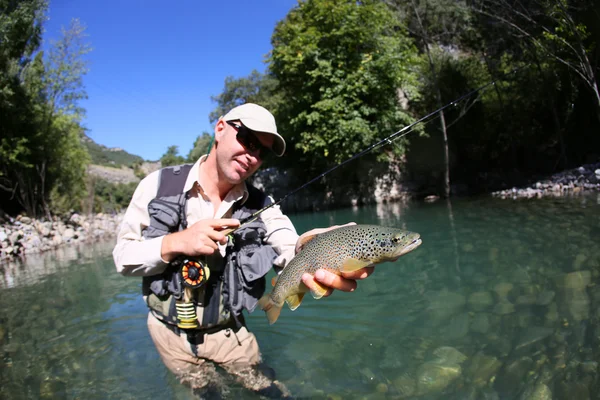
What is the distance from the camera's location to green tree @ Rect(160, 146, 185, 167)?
76.2 m

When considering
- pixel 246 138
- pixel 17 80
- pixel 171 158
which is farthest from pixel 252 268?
pixel 171 158

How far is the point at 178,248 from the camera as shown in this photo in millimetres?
2654

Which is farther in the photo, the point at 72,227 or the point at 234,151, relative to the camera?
the point at 72,227

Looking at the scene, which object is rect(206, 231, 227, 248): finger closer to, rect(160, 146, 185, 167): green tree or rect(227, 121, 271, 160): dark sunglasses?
rect(227, 121, 271, 160): dark sunglasses

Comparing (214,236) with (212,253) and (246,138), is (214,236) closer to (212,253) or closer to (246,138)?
(212,253)

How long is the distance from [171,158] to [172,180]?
7963 centimetres

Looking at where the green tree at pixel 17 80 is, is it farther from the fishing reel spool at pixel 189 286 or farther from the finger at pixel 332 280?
the finger at pixel 332 280

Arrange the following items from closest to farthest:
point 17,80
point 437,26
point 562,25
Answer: point 562,25
point 17,80
point 437,26

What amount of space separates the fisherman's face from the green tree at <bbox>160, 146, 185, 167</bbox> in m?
74.2

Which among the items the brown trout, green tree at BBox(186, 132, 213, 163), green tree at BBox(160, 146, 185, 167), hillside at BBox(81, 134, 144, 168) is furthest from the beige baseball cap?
hillside at BBox(81, 134, 144, 168)

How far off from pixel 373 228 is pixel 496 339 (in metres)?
2.83

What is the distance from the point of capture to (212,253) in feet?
9.26

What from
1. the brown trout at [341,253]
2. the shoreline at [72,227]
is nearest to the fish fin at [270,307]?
the brown trout at [341,253]

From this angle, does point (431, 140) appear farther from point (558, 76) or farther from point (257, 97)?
point (257, 97)
